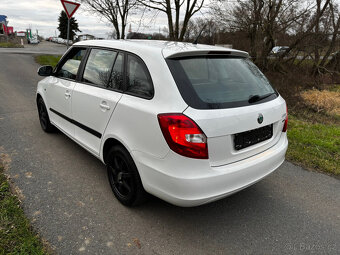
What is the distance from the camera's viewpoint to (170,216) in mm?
2674

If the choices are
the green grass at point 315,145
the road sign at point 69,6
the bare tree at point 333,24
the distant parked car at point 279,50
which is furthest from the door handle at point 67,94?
the bare tree at point 333,24

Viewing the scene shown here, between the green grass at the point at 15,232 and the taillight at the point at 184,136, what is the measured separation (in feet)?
4.44

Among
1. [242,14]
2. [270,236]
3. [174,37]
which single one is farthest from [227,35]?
[270,236]

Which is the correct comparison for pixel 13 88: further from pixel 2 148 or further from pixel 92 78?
pixel 92 78

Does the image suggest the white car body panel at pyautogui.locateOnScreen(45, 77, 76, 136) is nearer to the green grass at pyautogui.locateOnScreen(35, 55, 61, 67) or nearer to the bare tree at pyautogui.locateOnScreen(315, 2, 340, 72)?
the green grass at pyautogui.locateOnScreen(35, 55, 61, 67)

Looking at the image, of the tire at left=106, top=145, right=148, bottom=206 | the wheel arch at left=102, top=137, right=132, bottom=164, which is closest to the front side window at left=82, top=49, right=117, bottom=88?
the wheel arch at left=102, top=137, right=132, bottom=164

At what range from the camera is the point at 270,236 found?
2.44m

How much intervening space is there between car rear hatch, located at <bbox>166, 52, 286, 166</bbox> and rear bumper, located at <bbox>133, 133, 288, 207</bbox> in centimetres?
9

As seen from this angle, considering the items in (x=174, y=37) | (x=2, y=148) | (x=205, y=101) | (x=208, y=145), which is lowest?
(x=2, y=148)

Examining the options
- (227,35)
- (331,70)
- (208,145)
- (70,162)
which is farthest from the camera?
(227,35)

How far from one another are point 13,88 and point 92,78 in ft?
20.0

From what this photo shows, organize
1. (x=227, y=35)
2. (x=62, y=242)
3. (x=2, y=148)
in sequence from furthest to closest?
(x=227, y=35)
(x=2, y=148)
(x=62, y=242)

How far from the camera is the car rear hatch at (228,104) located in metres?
2.13

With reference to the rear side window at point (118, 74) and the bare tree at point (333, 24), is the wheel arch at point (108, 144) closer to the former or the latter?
the rear side window at point (118, 74)
